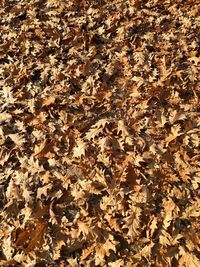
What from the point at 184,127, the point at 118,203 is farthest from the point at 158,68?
the point at 118,203

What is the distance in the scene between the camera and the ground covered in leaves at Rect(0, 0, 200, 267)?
2.77 m

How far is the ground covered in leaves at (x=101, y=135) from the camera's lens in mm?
2768

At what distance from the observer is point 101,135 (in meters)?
3.46

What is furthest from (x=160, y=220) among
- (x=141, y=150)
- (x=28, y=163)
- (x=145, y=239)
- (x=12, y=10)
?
(x=12, y=10)

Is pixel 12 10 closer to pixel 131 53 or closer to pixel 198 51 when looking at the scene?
pixel 131 53

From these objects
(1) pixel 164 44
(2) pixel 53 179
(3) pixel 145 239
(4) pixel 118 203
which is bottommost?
(3) pixel 145 239

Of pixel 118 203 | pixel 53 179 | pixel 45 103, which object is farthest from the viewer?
pixel 45 103

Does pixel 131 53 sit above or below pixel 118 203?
above

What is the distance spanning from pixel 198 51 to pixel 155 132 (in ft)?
4.79

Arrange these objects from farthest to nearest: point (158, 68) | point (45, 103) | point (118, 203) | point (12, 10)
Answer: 1. point (12, 10)
2. point (158, 68)
3. point (45, 103)
4. point (118, 203)

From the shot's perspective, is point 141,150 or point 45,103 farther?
point 45,103

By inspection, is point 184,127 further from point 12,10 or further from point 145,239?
point 12,10

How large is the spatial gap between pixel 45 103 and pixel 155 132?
49.0 inches

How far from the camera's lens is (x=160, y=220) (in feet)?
9.30
